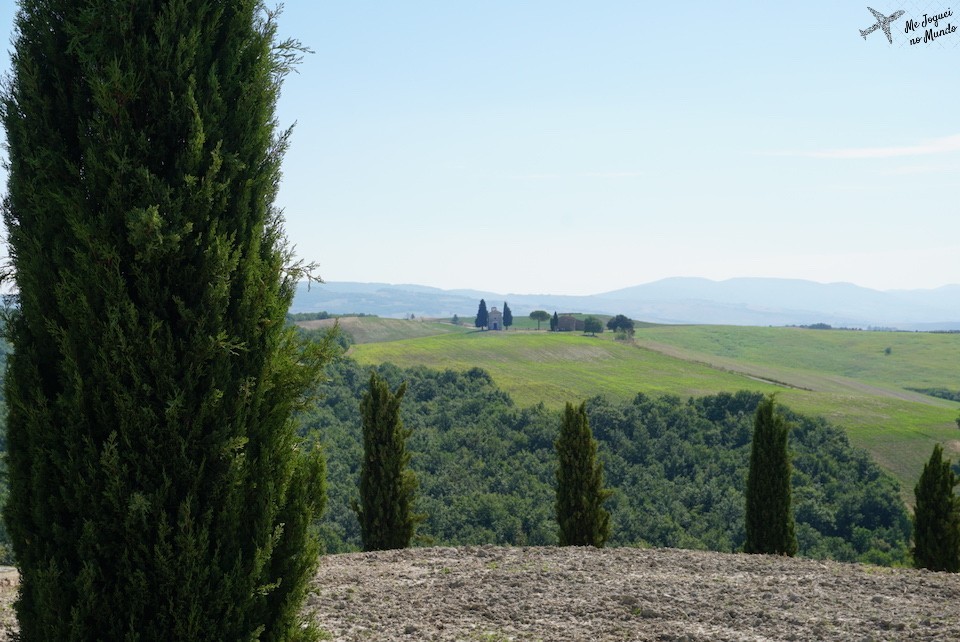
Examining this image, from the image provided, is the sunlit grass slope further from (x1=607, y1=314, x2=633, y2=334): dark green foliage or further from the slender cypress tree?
the slender cypress tree

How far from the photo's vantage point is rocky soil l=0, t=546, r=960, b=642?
7.67m

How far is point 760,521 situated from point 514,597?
869 cm

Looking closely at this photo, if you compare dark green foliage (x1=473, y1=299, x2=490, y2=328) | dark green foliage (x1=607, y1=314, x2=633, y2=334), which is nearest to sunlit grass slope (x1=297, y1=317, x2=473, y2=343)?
dark green foliage (x1=473, y1=299, x2=490, y2=328)

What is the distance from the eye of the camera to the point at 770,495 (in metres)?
15.5

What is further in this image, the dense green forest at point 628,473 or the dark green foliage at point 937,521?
the dense green forest at point 628,473

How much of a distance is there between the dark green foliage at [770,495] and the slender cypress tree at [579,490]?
130 inches

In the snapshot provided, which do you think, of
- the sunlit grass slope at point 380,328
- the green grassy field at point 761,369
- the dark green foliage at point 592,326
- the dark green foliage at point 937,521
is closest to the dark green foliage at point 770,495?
the dark green foliage at point 937,521

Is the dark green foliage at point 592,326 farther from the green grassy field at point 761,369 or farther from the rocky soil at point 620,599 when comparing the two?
the rocky soil at point 620,599

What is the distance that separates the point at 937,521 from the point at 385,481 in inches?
460

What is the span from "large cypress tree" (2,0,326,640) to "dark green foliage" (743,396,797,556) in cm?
1286

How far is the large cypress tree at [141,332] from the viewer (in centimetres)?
481

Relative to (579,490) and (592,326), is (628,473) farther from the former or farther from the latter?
(592,326)

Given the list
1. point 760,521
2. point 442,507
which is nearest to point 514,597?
point 760,521

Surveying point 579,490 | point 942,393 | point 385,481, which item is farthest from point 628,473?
point 942,393
